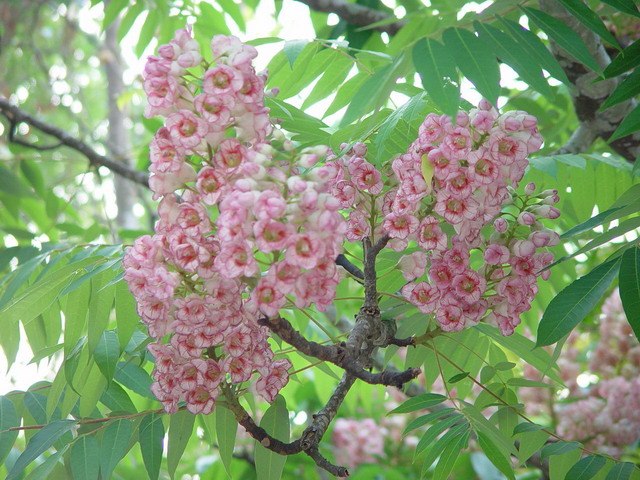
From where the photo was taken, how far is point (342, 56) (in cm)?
202

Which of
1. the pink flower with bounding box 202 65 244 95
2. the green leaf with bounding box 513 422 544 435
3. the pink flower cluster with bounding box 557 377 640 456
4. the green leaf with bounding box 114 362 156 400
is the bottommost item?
the pink flower cluster with bounding box 557 377 640 456

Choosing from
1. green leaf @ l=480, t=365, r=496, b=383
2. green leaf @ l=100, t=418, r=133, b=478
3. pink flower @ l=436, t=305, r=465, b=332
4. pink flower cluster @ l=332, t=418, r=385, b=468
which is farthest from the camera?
pink flower cluster @ l=332, t=418, r=385, b=468

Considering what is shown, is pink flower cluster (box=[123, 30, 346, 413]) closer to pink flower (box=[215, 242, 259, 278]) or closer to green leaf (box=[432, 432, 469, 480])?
pink flower (box=[215, 242, 259, 278])

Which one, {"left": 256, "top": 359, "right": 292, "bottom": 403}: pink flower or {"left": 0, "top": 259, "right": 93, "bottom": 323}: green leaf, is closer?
{"left": 256, "top": 359, "right": 292, "bottom": 403}: pink flower

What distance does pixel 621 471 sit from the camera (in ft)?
5.18

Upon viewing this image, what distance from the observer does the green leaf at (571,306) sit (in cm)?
136

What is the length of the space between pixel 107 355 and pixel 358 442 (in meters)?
2.96

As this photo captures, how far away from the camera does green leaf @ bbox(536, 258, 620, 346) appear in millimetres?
1362

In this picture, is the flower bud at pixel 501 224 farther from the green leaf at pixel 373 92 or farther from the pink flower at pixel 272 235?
the pink flower at pixel 272 235

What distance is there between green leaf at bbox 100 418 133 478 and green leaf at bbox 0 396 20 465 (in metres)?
0.24

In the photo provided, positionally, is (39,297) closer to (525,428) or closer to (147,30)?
(525,428)

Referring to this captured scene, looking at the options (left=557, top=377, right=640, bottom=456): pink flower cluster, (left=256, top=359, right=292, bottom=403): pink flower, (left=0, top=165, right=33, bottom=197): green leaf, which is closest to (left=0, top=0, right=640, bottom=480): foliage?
(left=256, top=359, right=292, bottom=403): pink flower

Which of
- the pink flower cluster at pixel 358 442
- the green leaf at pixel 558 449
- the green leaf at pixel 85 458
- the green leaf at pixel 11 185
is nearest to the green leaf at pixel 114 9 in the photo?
the green leaf at pixel 11 185

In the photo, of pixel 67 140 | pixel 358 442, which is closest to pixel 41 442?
pixel 67 140
